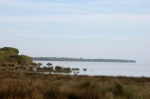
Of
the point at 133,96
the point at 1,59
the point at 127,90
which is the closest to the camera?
the point at 133,96

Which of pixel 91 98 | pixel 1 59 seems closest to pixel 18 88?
pixel 91 98

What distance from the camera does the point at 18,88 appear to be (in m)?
11.6

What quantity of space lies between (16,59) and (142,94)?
251 ft

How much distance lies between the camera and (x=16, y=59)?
87125mm

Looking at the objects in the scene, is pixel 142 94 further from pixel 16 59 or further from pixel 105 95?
pixel 16 59

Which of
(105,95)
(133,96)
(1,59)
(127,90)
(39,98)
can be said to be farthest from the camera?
(1,59)

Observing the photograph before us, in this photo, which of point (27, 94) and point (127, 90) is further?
point (127, 90)

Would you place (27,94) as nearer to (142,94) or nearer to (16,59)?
(142,94)

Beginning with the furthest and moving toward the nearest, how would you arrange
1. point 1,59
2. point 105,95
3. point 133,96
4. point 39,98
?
point 1,59, point 133,96, point 105,95, point 39,98

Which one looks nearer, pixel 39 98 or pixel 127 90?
pixel 39 98

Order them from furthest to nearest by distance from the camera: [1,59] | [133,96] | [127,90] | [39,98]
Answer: [1,59] < [127,90] < [133,96] < [39,98]

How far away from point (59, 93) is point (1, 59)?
7531cm

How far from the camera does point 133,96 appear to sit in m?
12.3

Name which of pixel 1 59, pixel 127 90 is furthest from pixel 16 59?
pixel 127 90
